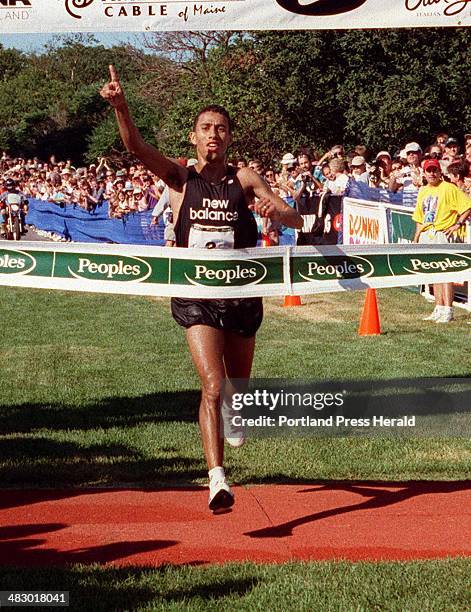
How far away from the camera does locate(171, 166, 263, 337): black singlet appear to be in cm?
641

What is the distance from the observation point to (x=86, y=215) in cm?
3064

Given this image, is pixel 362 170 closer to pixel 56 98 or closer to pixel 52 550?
pixel 52 550

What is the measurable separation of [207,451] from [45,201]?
29.9 metres

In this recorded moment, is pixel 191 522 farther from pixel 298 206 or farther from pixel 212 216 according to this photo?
pixel 298 206

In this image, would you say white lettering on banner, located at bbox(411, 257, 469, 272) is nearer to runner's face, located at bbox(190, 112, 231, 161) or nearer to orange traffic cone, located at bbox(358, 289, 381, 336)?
runner's face, located at bbox(190, 112, 231, 161)

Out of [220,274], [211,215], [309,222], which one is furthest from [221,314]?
[309,222]

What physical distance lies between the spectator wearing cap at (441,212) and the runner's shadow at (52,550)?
9.30 m

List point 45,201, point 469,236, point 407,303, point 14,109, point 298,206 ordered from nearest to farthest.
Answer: point 469,236 → point 407,303 → point 298,206 → point 45,201 → point 14,109

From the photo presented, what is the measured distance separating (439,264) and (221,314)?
168 centimetres

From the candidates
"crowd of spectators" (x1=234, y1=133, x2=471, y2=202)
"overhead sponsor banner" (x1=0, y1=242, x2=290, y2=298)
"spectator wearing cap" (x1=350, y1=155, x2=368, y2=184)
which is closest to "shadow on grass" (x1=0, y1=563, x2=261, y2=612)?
"overhead sponsor banner" (x1=0, y1=242, x2=290, y2=298)

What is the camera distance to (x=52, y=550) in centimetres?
559

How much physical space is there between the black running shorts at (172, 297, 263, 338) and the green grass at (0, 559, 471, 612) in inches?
63.9

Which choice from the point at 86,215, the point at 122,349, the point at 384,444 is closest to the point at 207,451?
the point at 384,444

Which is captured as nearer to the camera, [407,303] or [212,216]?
[212,216]
